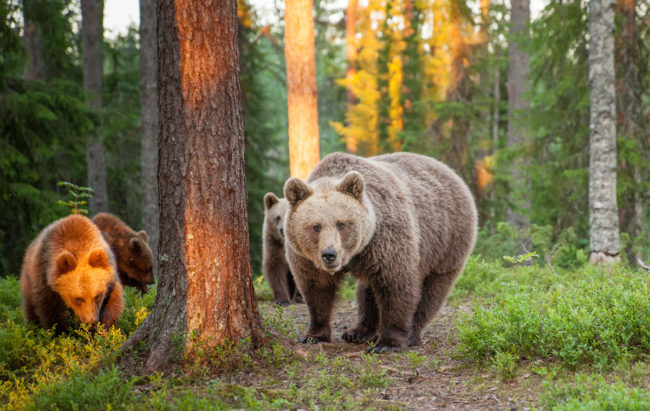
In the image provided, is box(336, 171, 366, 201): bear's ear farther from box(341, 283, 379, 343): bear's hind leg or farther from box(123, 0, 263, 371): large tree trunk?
box(341, 283, 379, 343): bear's hind leg

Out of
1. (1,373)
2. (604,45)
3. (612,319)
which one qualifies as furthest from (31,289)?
(604,45)

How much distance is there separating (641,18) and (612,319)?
8975mm

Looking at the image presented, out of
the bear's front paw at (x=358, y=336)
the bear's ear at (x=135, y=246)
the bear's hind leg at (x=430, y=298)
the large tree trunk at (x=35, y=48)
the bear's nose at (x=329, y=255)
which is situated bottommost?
the bear's front paw at (x=358, y=336)

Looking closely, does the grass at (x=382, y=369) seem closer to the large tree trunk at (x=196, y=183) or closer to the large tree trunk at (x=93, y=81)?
the large tree trunk at (x=196, y=183)

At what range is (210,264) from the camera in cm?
455

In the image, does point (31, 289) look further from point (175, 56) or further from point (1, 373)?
point (175, 56)

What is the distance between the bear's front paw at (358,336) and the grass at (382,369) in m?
0.62

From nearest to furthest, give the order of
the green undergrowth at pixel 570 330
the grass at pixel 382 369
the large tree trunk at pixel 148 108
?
1. the grass at pixel 382 369
2. the green undergrowth at pixel 570 330
3. the large tree trunk at pixel 148 108

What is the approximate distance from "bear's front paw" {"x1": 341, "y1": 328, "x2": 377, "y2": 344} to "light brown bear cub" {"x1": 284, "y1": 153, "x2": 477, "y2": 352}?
11 millimetres

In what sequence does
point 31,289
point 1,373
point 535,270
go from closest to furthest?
1. point 1,373
2. point 31,289
3. point 535,270

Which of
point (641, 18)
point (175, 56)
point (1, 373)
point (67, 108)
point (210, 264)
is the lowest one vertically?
point (1, 373)

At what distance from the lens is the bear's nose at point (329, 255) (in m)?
4.83

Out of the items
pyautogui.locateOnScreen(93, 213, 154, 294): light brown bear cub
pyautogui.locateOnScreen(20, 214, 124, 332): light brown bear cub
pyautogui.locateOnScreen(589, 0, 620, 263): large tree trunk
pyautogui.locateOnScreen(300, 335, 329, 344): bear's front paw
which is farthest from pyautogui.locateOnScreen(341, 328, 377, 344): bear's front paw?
pyautogui.locateOnScreen(589, 0, 620, 263): large tree trunk

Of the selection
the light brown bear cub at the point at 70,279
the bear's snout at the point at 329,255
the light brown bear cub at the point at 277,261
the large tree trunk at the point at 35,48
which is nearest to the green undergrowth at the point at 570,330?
the bear's snout at the point at 329,255
